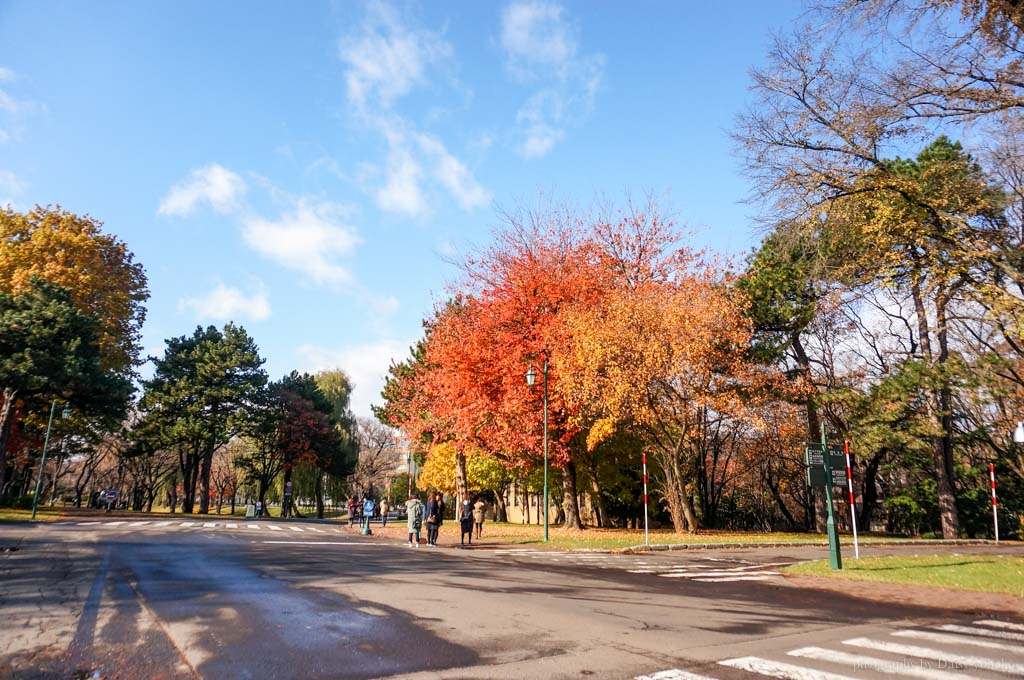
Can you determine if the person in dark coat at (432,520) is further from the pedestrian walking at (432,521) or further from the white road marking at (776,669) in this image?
the white road marking at (776,669)

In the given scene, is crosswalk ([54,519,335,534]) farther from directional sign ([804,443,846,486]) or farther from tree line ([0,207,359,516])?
directional sign ([804,443,846,486])

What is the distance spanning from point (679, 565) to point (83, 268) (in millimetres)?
39850

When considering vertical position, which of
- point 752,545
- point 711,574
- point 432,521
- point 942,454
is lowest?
point 752,545

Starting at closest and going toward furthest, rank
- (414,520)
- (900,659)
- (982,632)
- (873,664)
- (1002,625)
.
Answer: (873,664), (900,659), (982,632), (1002,625), (414,520)

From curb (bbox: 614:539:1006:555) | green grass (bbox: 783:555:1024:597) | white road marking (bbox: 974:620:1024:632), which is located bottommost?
curb (bbox: 614:539:1006:555)

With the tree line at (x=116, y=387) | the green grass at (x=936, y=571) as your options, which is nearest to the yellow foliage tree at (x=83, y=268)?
the tree line at (x=116, y=387)

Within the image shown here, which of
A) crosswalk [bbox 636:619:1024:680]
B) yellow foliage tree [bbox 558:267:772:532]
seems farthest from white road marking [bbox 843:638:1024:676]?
→ yellow foliage tree [bbox 558:267:772:532]

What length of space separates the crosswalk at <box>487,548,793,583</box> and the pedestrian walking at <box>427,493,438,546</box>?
3.45m

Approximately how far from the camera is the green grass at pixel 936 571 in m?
10.9

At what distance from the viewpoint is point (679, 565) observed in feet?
47.8

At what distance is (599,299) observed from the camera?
2773 cm

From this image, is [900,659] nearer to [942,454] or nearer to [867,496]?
[942,454]

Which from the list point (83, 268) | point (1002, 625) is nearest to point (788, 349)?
point (1002, 625)

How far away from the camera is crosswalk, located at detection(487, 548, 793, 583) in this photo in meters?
12.3
